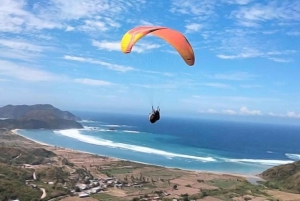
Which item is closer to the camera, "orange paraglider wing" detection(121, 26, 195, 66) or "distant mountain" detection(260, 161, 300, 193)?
"orange paraglider wing" detection(121, 26, 195, 66)

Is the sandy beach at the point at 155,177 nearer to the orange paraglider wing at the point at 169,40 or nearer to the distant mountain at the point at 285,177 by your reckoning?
the distant mountain at the point at 285,177

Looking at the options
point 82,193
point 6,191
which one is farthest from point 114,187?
point 6,191

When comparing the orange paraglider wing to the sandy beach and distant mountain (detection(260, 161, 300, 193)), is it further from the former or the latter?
distant mountain (detection(260, 161, 300, 193))

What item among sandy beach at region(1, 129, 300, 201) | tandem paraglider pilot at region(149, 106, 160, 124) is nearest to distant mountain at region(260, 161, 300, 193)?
sandy beach at region(1, 129, 300, 201)

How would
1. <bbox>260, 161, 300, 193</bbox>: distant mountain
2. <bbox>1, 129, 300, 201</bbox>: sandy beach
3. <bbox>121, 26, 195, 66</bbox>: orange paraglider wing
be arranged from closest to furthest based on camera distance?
<bbox>121, 26, 195, 66</bbox>: orange paraglider wing → <bbox>1, 129, 300, 201</bbox>: sandy beach → <bbox>260, 161, 300, 193</bbox>: distant mountain

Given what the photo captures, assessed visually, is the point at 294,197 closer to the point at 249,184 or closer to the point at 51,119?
the point at 249,184

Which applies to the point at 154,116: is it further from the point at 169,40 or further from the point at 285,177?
the point at 285,177
